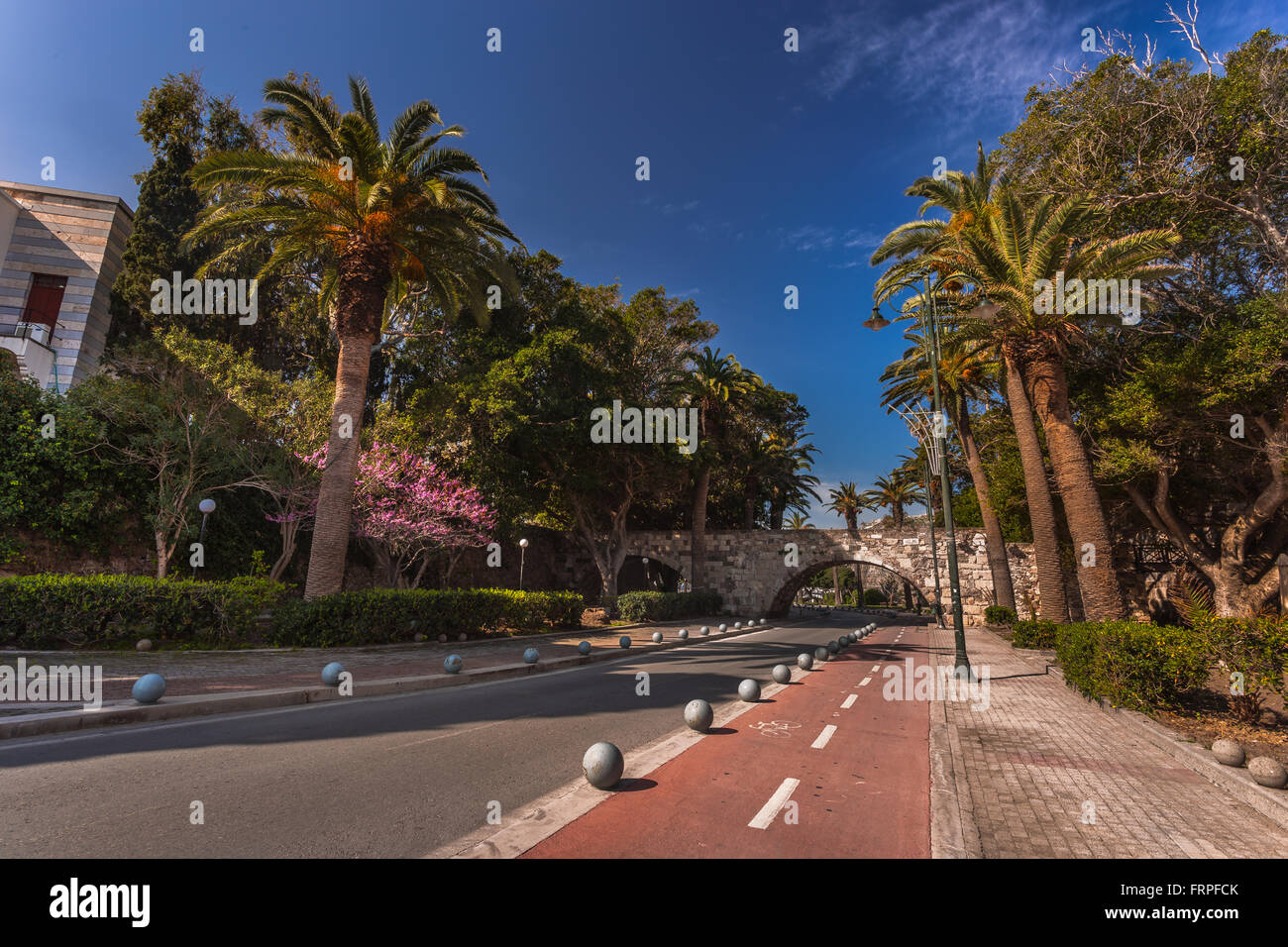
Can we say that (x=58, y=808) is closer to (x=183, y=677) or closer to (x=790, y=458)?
(x=183, y=677)

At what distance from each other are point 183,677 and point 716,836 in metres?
9.11

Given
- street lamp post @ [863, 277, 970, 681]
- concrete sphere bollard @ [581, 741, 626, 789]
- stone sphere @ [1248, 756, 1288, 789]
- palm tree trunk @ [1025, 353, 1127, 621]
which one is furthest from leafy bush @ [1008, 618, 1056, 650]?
concrete sphere bollard @ [581, 741, 626, 789]

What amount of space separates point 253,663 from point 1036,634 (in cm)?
2157

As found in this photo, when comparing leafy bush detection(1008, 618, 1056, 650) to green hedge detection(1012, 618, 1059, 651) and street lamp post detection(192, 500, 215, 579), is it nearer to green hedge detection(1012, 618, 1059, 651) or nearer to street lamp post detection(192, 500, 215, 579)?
green hedge detection(1012, 618, 1059, 651)

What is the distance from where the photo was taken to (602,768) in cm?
488

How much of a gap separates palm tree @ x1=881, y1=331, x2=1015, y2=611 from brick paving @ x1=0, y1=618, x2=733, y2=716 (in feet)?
71.8

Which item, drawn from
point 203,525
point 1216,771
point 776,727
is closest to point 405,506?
point 203,525

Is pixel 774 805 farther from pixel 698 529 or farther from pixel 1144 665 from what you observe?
pixel 698 529

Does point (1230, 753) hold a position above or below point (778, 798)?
below

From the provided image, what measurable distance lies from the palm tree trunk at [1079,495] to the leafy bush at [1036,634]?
3348 mm

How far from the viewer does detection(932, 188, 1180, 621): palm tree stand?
47.2ft

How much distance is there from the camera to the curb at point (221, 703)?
6.15 metres

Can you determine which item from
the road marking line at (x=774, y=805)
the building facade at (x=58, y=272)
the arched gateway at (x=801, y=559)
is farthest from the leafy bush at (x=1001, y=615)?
the building facade at (x=58, y=272)
